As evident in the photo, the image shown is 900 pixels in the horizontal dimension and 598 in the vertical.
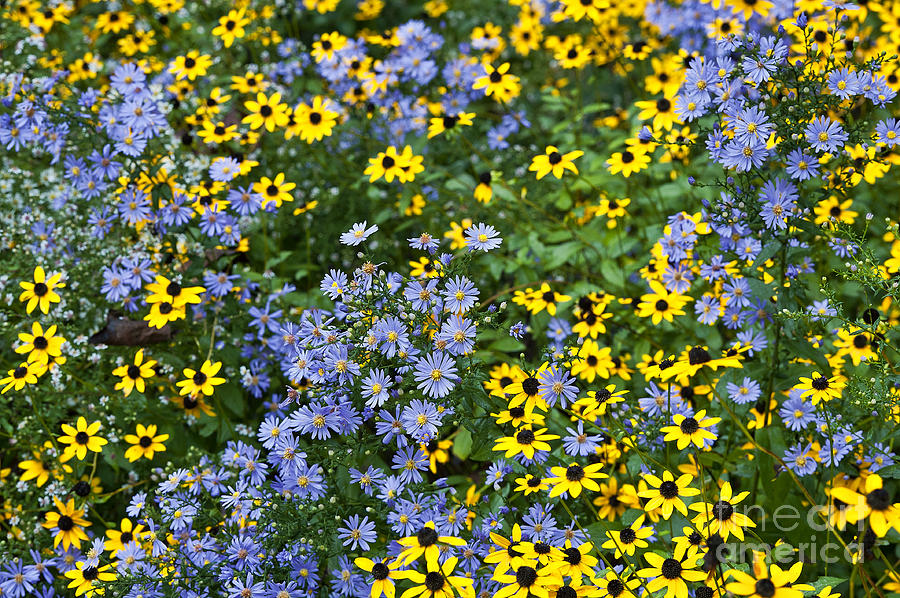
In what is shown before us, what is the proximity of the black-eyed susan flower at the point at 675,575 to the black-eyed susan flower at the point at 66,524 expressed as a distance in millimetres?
2103

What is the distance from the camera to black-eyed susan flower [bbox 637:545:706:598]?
207 centimetres

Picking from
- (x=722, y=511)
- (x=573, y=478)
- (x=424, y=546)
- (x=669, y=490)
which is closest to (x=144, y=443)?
(x=424, y=546)

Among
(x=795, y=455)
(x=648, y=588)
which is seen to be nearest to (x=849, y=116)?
(x=795, y=455)

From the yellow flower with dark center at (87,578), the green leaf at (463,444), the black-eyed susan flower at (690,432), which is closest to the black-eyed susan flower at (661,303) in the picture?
the black-eyed susan flower at (690,432)

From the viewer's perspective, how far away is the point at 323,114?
12.5 ft

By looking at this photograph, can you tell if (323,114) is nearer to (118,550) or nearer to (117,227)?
(117,227)

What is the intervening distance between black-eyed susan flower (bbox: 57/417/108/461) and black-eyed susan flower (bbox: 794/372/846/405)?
101 inches

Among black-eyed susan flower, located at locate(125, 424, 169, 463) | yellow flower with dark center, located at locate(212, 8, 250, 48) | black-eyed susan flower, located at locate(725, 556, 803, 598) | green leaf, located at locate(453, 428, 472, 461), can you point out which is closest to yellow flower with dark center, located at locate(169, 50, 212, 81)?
yellow flower with dark center, located at locate(212, 8, 250, 48)

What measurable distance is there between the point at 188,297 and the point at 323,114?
1.19 metres

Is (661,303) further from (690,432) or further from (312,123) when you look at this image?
(312,123)

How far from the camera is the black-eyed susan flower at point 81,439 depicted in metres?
3.03

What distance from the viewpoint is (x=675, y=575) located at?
2.09 metres

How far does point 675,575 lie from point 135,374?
2180mm

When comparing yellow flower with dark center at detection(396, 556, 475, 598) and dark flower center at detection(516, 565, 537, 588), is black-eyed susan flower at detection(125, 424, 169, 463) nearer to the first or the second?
yellow flower with dark center at detection(396, 556, 475, 598)
